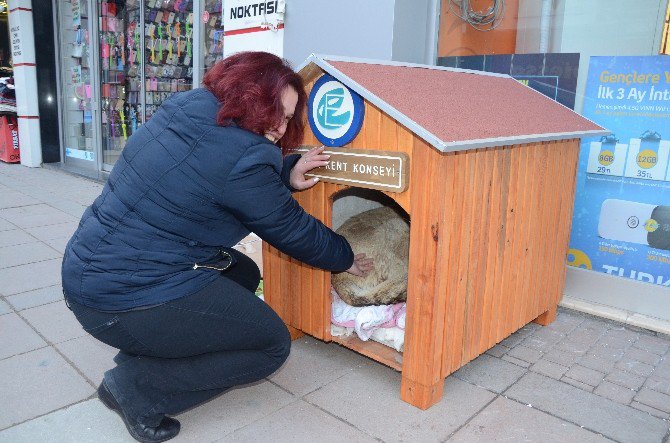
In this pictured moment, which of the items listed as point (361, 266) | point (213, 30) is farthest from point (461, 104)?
point (213, 30)

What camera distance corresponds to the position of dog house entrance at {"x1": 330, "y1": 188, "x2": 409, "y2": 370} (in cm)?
275

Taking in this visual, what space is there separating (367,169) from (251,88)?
2.07 ft

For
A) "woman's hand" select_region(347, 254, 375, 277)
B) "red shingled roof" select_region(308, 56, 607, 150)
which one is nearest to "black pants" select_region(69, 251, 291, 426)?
"woman's hand" select_region(347, 254, 375, 277)

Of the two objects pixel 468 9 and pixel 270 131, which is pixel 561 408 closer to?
pixel 270 131

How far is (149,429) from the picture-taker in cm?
218

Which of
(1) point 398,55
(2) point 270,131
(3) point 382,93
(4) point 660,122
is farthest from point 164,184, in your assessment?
(4) point 660,122

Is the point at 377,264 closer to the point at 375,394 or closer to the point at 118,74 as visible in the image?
the point at 375,394

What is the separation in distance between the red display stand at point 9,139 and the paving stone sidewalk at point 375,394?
7786 millimetres

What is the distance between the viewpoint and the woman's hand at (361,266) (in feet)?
8.64

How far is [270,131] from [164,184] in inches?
18.5

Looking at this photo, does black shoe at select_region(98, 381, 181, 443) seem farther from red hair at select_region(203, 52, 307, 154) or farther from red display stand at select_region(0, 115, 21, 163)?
red display stand at select_region(0, 115, 21, 163)

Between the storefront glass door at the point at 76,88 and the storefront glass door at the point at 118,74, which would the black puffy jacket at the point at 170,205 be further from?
the storefront glass door at the point at 76,88

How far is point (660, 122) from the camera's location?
3.41 metres

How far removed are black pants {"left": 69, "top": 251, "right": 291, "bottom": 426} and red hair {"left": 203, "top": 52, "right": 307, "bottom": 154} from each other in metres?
0.68
